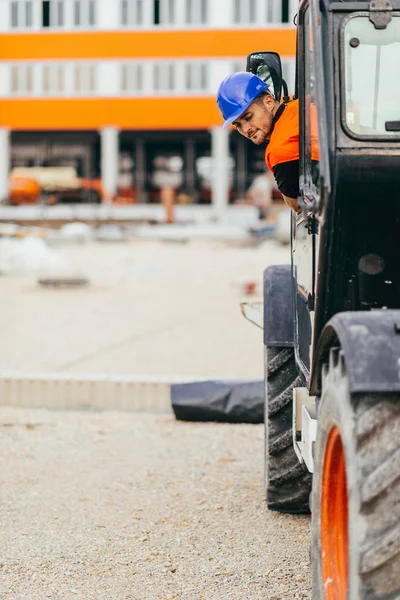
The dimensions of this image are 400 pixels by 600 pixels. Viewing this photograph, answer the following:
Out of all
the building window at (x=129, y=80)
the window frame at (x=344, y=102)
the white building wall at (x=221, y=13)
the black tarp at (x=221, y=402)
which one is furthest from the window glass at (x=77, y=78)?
the window frame at (x=344, y=102)

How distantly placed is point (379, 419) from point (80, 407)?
17.7ft

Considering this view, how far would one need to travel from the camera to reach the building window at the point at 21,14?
58094 millimetres

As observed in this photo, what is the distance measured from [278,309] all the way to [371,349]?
2133 mm

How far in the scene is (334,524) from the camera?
3.52 m

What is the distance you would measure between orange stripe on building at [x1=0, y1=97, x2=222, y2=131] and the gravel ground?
49.8 m

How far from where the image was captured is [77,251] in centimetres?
2603

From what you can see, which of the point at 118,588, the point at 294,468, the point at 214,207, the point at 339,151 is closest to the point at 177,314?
the point at 294,468

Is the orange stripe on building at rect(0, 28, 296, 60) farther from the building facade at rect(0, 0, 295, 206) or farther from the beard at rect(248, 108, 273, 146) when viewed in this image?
the beard at rect(248, 108, 273, 146)

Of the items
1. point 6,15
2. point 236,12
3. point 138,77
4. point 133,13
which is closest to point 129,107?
A: point 138,77

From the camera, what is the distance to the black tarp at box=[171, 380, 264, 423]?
7.41 meters

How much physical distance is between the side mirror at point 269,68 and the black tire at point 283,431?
1421 millimetres

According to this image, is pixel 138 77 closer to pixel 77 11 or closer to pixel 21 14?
pixel 77 11

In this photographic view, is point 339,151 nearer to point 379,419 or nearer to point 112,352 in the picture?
point 379,419

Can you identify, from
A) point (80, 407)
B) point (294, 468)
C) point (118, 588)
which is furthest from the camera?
point (80, 407)
